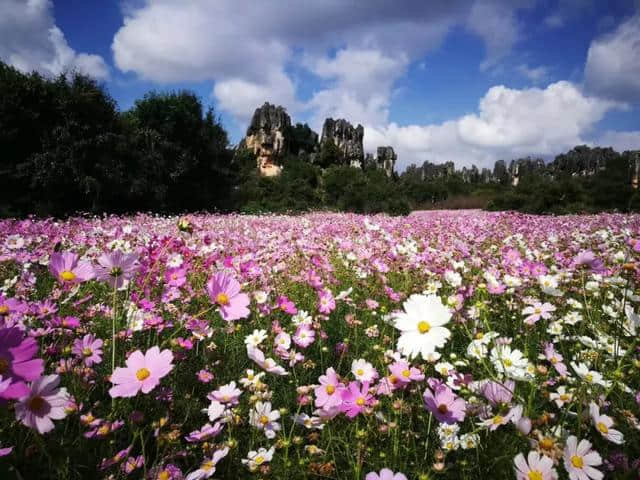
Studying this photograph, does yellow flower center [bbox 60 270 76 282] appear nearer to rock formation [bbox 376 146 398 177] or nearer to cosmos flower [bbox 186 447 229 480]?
cosmos flower [bbox 186 447 229 480]

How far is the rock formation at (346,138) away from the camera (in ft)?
214

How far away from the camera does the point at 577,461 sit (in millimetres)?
738

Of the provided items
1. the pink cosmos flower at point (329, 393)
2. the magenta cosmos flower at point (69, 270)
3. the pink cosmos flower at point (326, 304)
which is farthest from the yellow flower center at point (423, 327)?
the magenta cosmos flower at point (69, 270)

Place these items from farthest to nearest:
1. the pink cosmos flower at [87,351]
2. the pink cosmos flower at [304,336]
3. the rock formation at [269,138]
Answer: the rock formation at [269,138], the pink cosmos flower at [304,336], the pink cosmos flower at [87,351]

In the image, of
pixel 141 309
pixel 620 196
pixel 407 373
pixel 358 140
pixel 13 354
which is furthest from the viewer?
pixel 358 140

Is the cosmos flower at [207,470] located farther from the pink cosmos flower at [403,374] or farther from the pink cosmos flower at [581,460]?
the pink cosmos flower at [581,460]

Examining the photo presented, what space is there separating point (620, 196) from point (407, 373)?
20698 millimetres

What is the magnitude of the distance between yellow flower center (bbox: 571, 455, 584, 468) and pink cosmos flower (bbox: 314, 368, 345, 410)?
51 cm

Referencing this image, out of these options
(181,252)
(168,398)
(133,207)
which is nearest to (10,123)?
(133,207)

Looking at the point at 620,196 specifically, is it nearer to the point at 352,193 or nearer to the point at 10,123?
the point at 352,193

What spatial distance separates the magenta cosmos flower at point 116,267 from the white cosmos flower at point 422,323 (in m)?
0.77

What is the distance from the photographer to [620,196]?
1634cm

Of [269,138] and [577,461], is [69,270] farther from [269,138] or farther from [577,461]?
[269,138]

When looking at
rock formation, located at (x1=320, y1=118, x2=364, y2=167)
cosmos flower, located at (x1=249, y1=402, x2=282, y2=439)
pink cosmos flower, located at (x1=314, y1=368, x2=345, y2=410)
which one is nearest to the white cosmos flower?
pink cosmos flower, located at (x1=314, y1=368, x2=345, y2=410)
